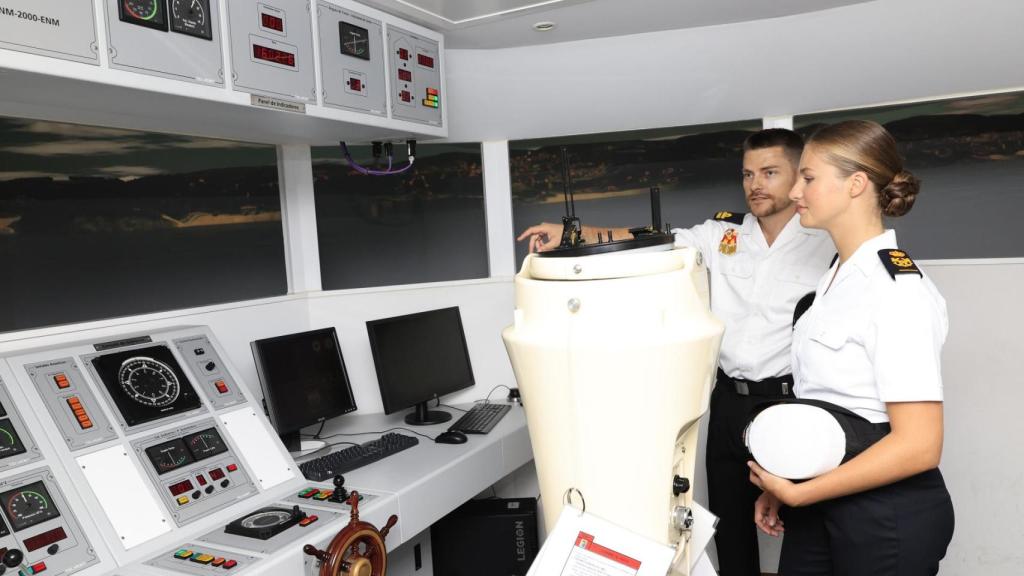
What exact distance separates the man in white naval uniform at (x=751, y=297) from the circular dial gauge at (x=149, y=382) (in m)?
1.20

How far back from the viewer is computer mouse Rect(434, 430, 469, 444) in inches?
104

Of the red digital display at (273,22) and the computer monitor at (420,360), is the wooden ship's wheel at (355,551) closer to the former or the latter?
the computer monitor at (420,360)

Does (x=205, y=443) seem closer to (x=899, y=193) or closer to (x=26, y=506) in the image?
(x=26, y=506)

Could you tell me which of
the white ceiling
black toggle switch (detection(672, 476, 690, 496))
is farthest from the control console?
the white ceiling

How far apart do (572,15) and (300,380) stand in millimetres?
1649

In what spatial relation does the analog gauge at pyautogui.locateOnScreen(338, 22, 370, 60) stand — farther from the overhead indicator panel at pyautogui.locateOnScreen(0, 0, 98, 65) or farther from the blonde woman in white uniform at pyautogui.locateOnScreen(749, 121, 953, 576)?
the blonde woman in white uniform at pyautogui.locateOnScreen(749, 121, 953, 576)

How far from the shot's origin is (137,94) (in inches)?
69.1

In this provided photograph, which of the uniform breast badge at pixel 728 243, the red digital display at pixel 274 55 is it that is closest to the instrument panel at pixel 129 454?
the red digital display at pixel 274 55

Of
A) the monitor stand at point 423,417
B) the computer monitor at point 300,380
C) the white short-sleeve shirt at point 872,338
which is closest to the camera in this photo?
the white short-sleeve shirt at point 872,338

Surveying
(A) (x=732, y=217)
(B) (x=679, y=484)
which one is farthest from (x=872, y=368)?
(A) (x=732, y=217)

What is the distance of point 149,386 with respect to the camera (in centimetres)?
204

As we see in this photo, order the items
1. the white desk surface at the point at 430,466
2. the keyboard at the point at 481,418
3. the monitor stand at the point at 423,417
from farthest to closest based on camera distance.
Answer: the monitor stand at the point at 423,417
the keyboard at the point at 481,418
the white desk surface at the point at 430,466

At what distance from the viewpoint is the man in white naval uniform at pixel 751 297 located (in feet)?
7.64

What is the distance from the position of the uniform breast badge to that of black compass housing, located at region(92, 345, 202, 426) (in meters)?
1.82
